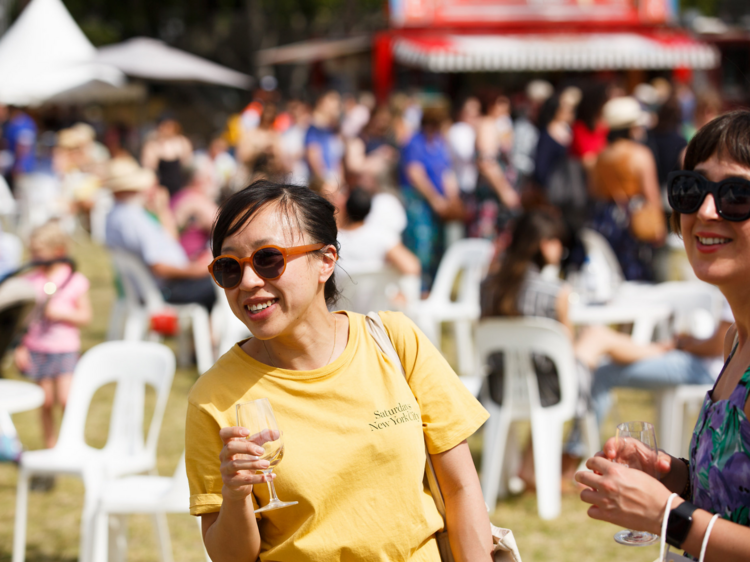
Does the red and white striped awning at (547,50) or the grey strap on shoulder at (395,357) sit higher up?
the red and white striped awning at (547,50)

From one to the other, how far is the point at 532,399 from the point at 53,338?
287cm

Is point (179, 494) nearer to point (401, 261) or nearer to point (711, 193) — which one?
point (711, 193)

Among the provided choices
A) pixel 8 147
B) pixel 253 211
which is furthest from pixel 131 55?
pixel 253 211

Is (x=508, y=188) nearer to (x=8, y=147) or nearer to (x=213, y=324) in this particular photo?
(x=213, y=324)

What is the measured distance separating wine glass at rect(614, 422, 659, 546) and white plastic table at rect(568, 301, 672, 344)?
10.7ft

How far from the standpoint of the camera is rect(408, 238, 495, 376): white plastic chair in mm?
6605

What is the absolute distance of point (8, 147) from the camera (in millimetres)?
15609

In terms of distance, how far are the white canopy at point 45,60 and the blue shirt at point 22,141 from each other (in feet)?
1.80

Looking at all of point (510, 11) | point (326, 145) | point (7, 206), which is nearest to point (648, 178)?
point (326, 145)

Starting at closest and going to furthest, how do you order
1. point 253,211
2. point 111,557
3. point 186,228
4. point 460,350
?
point 253,211
point 111,557
point 460,350
point 186,228

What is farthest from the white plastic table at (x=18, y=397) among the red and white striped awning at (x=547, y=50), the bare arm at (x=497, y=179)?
the red and white striped awning at (x=547, y=50)

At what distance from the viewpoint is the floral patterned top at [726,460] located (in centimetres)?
151

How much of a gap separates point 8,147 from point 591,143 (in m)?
12.5

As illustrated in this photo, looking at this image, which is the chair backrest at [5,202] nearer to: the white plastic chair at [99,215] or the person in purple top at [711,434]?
the white plastic chair at [99,215]
